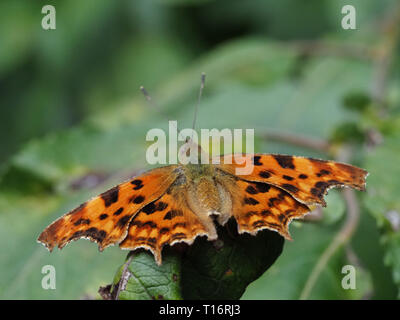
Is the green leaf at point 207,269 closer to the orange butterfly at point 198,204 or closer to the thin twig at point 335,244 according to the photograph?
the orange butterfly at point 198,204

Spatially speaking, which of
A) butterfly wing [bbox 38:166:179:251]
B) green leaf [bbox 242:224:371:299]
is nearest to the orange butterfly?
butterfly wing [bbox 38:166:179:251]

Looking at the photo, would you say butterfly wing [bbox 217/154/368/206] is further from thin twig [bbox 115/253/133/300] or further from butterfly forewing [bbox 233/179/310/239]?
thin twig [bbox 115/253/133/300]

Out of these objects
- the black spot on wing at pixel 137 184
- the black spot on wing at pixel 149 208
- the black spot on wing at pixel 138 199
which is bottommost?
the black spot on wing at pixel 149 208

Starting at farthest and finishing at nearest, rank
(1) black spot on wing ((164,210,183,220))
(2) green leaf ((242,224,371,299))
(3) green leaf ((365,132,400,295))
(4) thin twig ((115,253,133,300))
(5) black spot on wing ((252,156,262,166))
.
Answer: (2) green leaf ((242,224,371,299)) → (3) green leaf ((365,132,400,295)) → (5) black spot on wing ((252,156,262,166)) → (1) black spot on wing ((164,210,183,220)) → (4) thin twig ((115,253,133,300))

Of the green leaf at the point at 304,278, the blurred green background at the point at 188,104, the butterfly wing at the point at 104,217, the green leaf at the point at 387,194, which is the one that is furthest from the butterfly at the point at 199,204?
the green leaf at the point at 304,278

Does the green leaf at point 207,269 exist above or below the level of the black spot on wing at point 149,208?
below

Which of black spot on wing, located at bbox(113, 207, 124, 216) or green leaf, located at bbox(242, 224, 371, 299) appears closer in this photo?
black spot on wing, located at bbox(113, 207, 124, 216)

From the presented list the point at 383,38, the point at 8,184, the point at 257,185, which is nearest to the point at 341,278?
the point at 257,185
